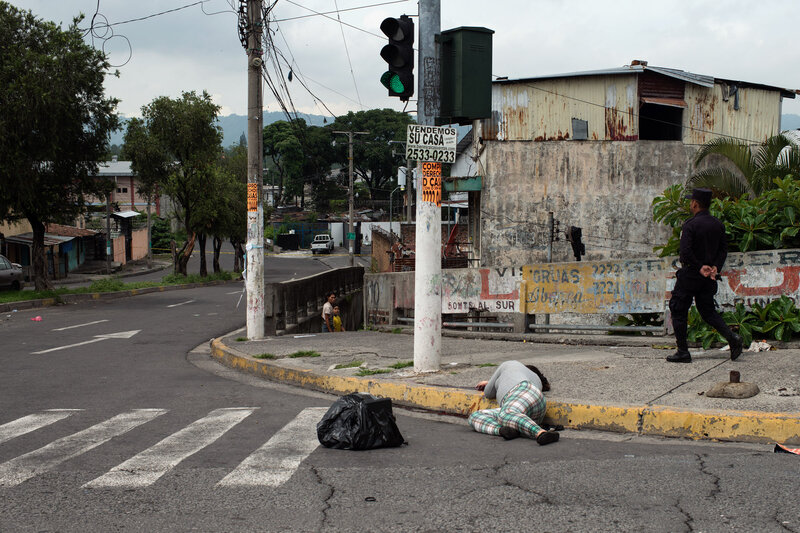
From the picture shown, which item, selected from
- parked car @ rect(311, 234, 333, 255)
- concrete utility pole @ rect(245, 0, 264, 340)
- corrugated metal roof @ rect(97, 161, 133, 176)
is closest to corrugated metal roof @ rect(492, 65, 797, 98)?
concrete utility pole @ rect(245, 0, 264, 340)

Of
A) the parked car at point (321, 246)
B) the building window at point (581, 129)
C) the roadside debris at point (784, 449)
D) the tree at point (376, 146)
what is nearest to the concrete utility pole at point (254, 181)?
the roadside debris at point (784, 449)

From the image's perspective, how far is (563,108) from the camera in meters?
23.8

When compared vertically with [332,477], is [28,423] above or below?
below

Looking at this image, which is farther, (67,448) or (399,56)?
(399,56)

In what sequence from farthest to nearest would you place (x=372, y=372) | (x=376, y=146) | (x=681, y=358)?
1. (x=376, y=146)
2. (x=372, y=372)
3. (x=681, y=358)

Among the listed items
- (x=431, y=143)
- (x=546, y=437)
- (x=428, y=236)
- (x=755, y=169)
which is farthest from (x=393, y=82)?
(x=755, y=169)

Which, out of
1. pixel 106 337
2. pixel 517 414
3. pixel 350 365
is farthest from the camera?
pixel 106 337

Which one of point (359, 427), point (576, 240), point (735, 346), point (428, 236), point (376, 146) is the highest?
point (376, 146)

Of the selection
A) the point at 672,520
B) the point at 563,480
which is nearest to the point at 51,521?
the point at 563,480

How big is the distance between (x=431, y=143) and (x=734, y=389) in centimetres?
408

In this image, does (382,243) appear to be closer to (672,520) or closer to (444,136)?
(444,136)

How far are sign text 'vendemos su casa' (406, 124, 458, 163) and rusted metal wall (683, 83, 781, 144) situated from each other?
18134 millimetres

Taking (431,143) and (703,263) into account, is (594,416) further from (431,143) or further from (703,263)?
(431,143)

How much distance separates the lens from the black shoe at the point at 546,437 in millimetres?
5770
